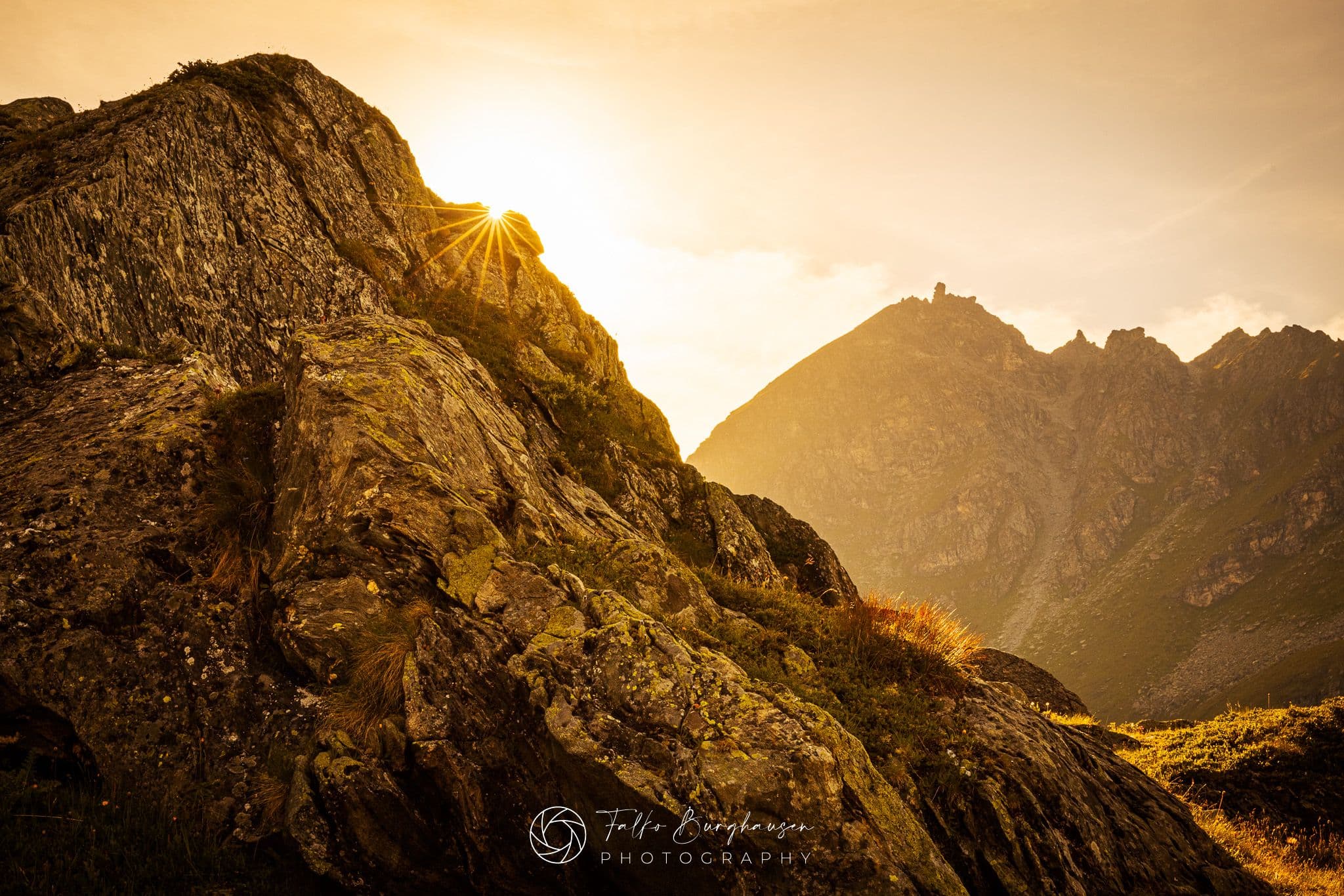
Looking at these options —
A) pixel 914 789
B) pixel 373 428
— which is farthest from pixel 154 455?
pixel 914 789

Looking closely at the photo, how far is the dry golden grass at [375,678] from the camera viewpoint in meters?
7.50

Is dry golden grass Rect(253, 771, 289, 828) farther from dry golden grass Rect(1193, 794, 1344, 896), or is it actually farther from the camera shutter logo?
dry golden grass Rect(1193, 794, 1344, 896)

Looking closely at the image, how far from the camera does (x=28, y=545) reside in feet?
26.3

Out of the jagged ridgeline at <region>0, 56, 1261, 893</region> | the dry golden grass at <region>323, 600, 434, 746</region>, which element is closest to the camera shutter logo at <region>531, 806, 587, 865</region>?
the jagged ridgeline at <region>0, 56, 1261, 893</region>

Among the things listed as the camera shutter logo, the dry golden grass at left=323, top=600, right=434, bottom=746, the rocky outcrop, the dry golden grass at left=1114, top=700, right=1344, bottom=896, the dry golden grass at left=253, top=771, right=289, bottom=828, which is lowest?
the dry golden grass at left=253, top=771, right=289, bottom=828

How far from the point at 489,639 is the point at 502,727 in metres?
1.20

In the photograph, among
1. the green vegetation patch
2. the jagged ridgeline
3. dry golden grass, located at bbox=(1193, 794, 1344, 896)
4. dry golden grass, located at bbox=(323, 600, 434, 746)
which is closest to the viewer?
the green vegetation patch

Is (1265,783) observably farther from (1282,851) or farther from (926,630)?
(926,630)

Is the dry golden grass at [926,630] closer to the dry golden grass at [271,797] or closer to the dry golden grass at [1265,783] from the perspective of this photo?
the dry golden grass at [1265,783]

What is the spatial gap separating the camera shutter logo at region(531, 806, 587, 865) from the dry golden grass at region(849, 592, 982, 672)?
7072mm

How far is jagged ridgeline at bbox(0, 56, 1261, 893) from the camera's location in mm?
6730

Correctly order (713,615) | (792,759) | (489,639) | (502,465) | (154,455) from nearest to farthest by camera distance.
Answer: (792,759)
(489,639)
(154,455)
(713,615)
(502,465)

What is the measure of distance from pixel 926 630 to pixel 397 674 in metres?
9.91

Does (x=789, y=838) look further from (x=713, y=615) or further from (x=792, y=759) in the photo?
(x=713, y=615)
